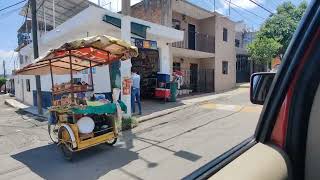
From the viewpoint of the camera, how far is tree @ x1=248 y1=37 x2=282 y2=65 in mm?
23203

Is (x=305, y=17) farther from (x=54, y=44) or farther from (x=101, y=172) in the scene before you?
(x=54, y=44)

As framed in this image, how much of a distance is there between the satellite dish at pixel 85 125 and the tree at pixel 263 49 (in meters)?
Result: 18.8

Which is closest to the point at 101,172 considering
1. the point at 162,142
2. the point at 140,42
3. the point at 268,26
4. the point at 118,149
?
the point at 118,149

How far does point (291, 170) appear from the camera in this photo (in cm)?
147

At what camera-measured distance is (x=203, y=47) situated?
22359mm

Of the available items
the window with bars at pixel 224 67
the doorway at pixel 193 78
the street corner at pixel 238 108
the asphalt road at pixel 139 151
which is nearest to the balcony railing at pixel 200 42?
the doorway at pixel 193 78

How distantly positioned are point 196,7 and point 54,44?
9161 mm

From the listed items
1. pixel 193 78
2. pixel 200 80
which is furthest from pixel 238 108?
pixel 200 80

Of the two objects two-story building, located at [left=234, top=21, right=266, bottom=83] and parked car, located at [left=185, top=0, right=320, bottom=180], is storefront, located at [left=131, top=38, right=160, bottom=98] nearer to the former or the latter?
parked car, located at [left=185, top=0, right=320, bottom=180]

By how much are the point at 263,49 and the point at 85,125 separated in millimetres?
20014

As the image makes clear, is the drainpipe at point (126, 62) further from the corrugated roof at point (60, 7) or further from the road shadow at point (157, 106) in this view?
the corrugated roof at point (60, 7)

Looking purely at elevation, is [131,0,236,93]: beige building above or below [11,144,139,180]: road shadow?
above

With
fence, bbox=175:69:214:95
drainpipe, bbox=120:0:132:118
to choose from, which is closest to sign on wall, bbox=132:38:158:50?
drainpipe, bbox=120:0:132:118

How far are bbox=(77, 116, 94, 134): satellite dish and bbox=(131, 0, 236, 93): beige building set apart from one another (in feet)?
42.9
